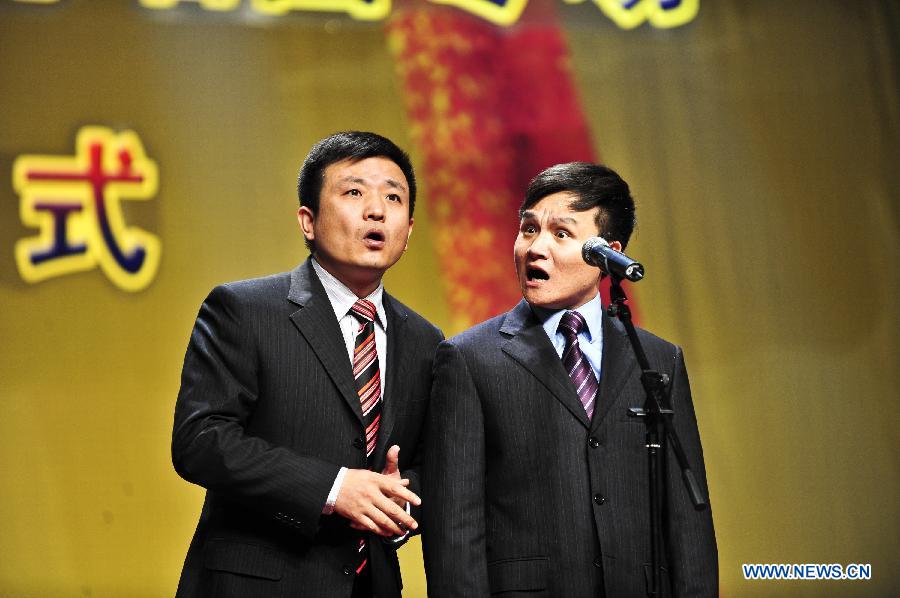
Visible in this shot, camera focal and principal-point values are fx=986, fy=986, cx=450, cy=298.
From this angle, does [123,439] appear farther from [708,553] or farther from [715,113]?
[715,113]

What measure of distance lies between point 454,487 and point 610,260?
56 cm

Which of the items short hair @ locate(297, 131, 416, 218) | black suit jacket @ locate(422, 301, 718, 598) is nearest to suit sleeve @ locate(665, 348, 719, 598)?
black suit jacket @ locate(422, 301, 718, 598)

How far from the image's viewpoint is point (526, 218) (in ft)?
7.52

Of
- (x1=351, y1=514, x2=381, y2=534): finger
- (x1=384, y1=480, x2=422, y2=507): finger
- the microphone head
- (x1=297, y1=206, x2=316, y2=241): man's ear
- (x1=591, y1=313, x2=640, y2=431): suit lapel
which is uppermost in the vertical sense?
(x1=297, y1=206, x2=316, y2=241): man's ear

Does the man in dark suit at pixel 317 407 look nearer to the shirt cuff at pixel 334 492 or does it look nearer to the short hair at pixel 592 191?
the shirt cuff at pixel 334 492

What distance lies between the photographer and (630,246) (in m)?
4.03

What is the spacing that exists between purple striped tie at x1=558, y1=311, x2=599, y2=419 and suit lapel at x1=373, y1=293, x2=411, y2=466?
1.22 ft

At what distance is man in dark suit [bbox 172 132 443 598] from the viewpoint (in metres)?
2.00

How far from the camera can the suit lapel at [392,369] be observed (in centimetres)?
216

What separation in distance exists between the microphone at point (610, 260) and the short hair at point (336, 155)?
0.56 metres

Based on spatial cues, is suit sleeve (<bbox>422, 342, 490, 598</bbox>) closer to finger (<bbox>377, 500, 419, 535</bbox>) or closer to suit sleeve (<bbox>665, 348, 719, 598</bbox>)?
finger (<bbox>377, 500, 419, 535</bbox>)

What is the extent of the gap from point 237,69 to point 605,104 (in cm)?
151

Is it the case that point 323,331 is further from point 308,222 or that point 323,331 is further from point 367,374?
point 308,222

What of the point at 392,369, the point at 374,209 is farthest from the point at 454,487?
the point at 374,209
